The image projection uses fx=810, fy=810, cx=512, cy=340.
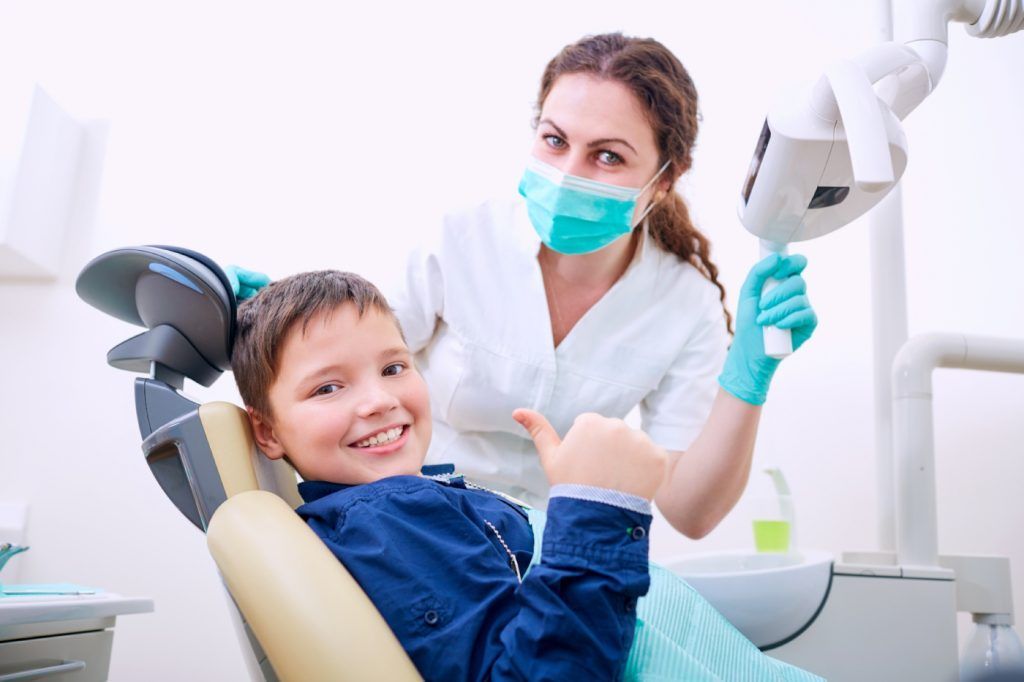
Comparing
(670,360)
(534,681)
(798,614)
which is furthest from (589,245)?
(534,681)

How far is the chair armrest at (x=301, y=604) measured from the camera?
71 centimetres

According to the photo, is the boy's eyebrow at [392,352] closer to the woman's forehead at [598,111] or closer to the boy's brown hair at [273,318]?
the boy's brown hair at [273,318]

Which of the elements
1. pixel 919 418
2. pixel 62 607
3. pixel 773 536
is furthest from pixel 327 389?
pixel 919 418

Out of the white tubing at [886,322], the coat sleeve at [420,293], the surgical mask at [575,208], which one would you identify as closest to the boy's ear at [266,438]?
the coat sleeve at [420,293]

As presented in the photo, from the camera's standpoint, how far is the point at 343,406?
38.8 inches

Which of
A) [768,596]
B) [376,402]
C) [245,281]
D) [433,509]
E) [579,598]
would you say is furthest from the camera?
[768,596]

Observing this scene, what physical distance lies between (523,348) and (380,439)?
0.67 meters

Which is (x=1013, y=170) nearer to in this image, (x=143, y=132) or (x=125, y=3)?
(x=143, y=132)

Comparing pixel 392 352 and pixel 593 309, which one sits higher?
pixel 392 352

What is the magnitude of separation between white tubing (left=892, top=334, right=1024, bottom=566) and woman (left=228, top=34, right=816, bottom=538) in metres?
0.35

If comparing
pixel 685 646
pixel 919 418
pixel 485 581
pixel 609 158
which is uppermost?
pixel 609 158

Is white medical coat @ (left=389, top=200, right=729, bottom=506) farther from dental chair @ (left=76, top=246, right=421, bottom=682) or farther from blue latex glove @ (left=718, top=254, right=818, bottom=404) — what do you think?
dental chair @ (left=76, top=246, right=421, bottom=682)

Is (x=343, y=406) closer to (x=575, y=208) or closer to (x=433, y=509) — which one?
(x=433, y=509)

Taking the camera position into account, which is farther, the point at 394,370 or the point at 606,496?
the point at 394,370
